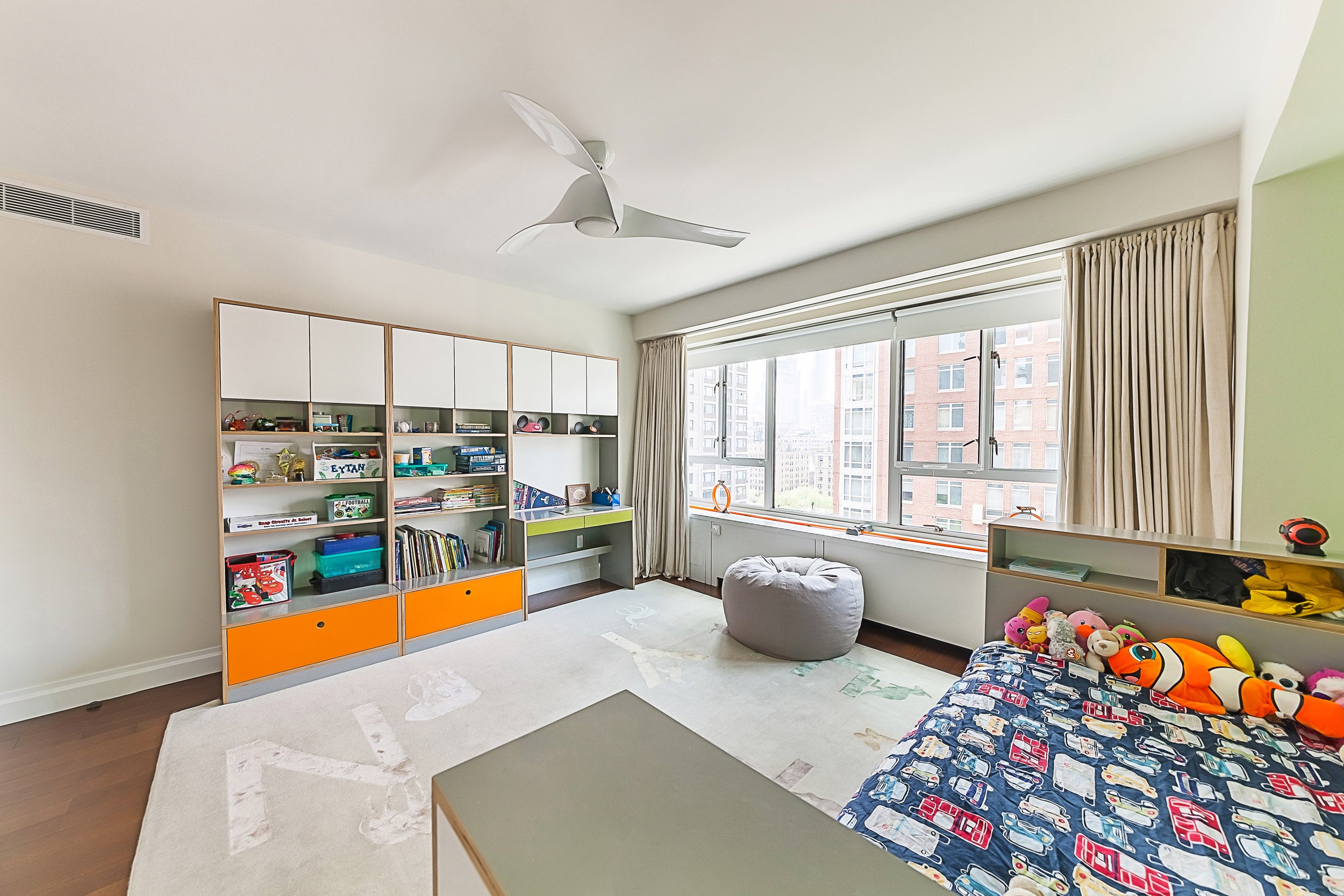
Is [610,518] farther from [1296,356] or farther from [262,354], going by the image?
[1296,356]

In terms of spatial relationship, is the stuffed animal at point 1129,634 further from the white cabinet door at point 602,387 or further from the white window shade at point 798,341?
the white cabinet door at point 602,387

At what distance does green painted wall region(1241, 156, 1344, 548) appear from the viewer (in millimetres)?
1784

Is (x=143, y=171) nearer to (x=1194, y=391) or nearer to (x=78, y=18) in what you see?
(x=78, y=18)

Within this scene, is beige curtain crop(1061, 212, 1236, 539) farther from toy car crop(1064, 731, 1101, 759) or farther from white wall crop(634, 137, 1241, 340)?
toy car crop(1064, 731, 1101, 759)

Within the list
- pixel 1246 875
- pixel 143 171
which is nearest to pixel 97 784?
pixel 143 171

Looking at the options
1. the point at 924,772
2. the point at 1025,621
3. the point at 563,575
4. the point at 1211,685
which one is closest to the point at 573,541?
the point at 563,575

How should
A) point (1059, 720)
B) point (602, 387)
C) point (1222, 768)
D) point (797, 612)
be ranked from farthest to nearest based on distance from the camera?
1. point (602, 387)
2. point (797, 612)
3. point (1059, 720)
4. point (1222, 768)

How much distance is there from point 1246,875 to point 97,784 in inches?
143

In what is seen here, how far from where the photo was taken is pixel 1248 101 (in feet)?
6.30

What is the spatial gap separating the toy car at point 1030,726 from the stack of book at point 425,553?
338cm

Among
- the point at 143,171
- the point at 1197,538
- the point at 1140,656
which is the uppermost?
the point at 143,171

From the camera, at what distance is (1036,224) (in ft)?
8.66

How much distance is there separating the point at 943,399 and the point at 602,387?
273 centimetres

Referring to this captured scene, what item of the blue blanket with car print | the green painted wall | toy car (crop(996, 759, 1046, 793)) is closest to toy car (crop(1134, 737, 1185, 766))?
the blue blanket with car print
